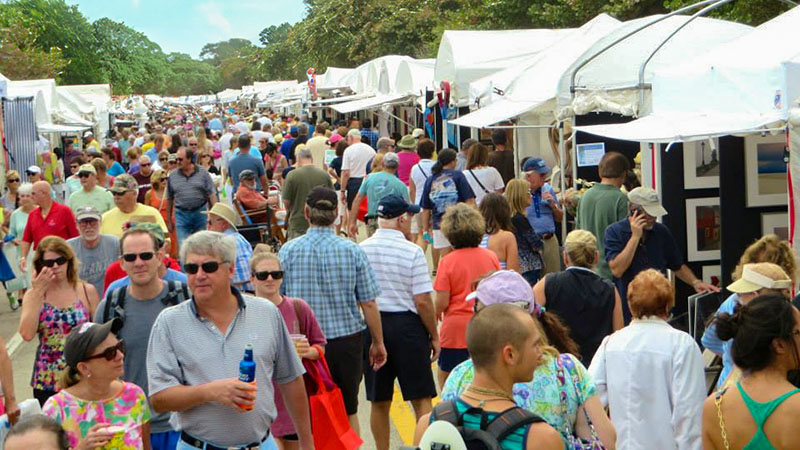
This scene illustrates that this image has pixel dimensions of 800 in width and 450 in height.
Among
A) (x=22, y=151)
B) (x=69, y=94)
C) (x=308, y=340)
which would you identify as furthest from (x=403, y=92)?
(x=308, y=340)

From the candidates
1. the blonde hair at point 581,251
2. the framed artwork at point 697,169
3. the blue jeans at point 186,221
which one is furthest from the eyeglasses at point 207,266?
the blue jeans at point 186,221

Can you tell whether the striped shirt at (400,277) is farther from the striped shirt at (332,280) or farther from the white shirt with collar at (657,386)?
the white shirt with collar at (657,386)

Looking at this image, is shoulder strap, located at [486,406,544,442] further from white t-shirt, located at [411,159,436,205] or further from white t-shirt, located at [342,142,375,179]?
white t-shirt, located at [342,142,375,179]

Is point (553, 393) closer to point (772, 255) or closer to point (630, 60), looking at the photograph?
point (772, 255)

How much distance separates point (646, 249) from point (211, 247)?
4.32 m

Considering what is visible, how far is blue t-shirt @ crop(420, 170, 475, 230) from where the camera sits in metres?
12.4

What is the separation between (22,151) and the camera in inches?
794

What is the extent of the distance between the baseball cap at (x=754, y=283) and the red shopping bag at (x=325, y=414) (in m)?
2.23

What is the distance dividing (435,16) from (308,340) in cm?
4091

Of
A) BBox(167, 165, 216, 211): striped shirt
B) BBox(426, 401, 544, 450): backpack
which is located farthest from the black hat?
BBox(167, 165, 216, 211): striped shirt

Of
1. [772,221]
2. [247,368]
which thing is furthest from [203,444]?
[772,221]

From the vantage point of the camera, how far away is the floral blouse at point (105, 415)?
4.93 meters

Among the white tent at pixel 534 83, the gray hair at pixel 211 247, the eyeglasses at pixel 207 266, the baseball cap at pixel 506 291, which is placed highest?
the white tent at pixel 534 83

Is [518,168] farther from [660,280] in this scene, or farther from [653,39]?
[660,280]
